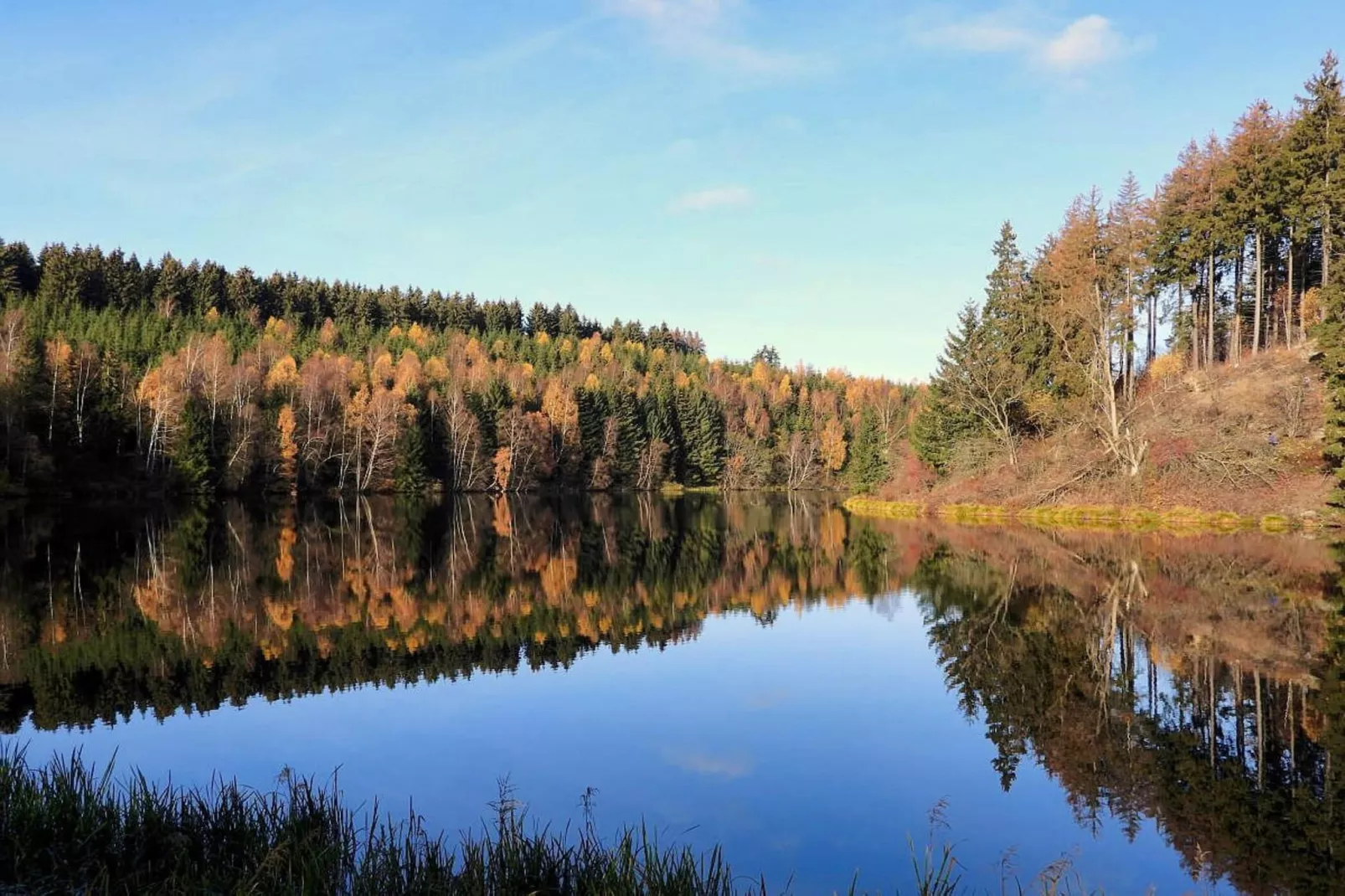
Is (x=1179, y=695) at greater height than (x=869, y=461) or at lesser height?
lesser

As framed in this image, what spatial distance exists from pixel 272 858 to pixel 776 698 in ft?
32.4

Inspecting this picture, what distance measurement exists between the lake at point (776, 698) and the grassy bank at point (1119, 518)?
9.22 meters

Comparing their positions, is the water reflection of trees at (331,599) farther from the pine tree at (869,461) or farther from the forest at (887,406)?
the pine tree at (869,461)

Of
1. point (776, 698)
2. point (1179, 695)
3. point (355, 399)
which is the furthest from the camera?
point (355, 399)

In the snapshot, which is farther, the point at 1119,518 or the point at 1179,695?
the point at 1119,518

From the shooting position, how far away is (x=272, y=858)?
21.8 feet

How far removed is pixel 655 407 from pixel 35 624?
95186 millimetres

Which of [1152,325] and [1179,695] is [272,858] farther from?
[1152,325]

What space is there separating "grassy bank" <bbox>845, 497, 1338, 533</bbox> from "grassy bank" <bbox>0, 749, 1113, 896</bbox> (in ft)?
123

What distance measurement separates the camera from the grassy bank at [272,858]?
6.38 meters

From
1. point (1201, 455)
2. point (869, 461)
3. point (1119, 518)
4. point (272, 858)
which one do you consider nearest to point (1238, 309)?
point (1201, 455)

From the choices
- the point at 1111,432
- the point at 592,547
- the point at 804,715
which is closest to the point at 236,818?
the point at 804,715

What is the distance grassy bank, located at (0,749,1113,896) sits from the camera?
638 cm


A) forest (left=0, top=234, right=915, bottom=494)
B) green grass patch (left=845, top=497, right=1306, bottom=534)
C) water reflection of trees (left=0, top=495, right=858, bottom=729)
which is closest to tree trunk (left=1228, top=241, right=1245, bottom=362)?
green grass patch (left=845, top=497, right=1306, bottom=534)
